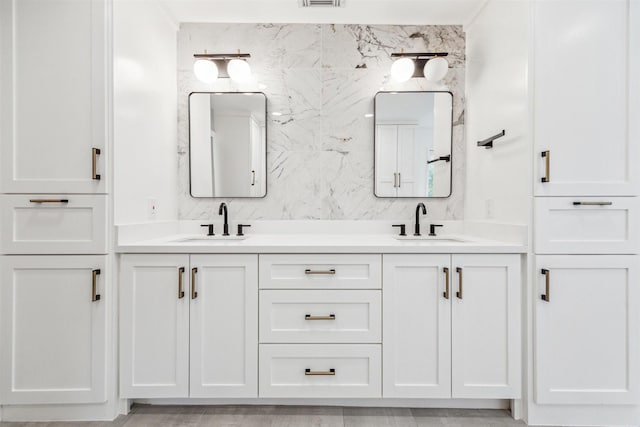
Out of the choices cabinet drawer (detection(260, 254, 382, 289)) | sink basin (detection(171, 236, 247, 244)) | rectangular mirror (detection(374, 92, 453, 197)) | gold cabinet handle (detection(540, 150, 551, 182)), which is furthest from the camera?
rectangular mirror (detection(374, 92, 453, 197))

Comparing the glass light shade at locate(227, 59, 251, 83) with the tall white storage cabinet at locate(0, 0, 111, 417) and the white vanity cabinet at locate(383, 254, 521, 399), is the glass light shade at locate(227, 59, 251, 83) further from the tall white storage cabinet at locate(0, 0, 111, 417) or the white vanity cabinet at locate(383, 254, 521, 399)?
the white vanity cabinet at locate(383, 254, 521, 399)

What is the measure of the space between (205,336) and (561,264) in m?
1.78

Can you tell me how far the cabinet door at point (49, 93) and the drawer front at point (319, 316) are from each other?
40.5 inches

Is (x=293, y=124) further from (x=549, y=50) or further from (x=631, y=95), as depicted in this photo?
(x=631, y=95)

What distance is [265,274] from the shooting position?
1.80 metres

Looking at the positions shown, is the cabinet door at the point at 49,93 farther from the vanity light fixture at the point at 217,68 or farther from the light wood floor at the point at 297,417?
the light wood floor at the point at 297,417

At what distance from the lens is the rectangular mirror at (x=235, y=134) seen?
7.97 feet

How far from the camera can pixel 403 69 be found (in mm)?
2318

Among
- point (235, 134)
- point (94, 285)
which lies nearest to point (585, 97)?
point (235, 134)

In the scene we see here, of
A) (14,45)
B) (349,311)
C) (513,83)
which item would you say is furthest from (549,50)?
(14,45)

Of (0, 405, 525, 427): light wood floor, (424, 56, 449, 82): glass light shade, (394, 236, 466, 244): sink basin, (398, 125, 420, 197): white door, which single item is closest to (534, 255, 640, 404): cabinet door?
(0, 405, 525, 427): light wood floor

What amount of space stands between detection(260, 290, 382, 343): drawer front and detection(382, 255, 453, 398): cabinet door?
2.9 inches

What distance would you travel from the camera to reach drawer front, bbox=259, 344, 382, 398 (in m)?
1.80

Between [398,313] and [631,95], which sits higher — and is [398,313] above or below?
below
